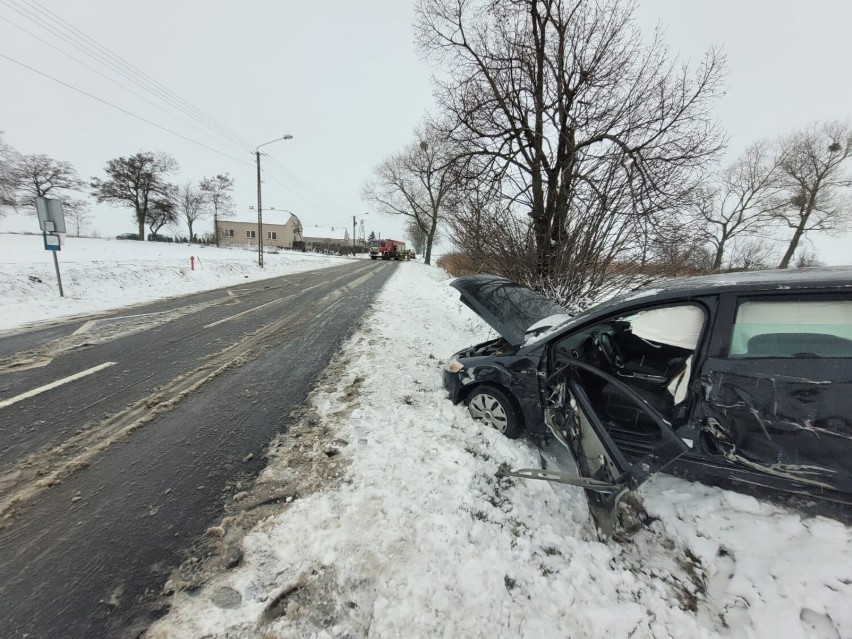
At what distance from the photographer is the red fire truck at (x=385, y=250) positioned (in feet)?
161

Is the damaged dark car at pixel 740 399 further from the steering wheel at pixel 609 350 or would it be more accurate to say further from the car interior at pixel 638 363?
the steering wheel at pixel 609 350

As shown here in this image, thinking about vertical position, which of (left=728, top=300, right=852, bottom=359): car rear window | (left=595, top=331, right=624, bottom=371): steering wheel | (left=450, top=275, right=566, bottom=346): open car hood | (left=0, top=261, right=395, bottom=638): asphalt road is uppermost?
(left=728, top=300, right=852, bottom=359): car rear window

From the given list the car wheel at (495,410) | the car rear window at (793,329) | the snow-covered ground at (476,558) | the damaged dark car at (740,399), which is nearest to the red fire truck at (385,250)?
the car wheel at (495,410)

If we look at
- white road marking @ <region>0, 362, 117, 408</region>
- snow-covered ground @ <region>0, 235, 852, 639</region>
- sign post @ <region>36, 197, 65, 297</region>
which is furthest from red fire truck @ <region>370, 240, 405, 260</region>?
snow-covered ground @ <region>0, 235, 852, 639</region>

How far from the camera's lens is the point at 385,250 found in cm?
4953

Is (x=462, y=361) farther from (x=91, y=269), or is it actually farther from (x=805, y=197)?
(x=805, y=197)

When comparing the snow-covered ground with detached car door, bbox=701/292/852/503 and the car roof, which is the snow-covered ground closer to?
detached car door, bbox=701/292/852/503

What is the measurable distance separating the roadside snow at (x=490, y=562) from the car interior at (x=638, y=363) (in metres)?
0.54

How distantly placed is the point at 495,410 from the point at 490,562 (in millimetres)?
1539

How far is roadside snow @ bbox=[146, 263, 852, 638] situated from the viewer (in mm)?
1690

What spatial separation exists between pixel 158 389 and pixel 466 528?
4.07 metres

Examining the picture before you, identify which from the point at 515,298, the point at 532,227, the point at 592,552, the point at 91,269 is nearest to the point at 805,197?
the point at 532,227

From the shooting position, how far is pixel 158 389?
4168 mm

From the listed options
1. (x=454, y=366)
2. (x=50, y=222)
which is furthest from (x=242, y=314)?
(x=454, y=366)
